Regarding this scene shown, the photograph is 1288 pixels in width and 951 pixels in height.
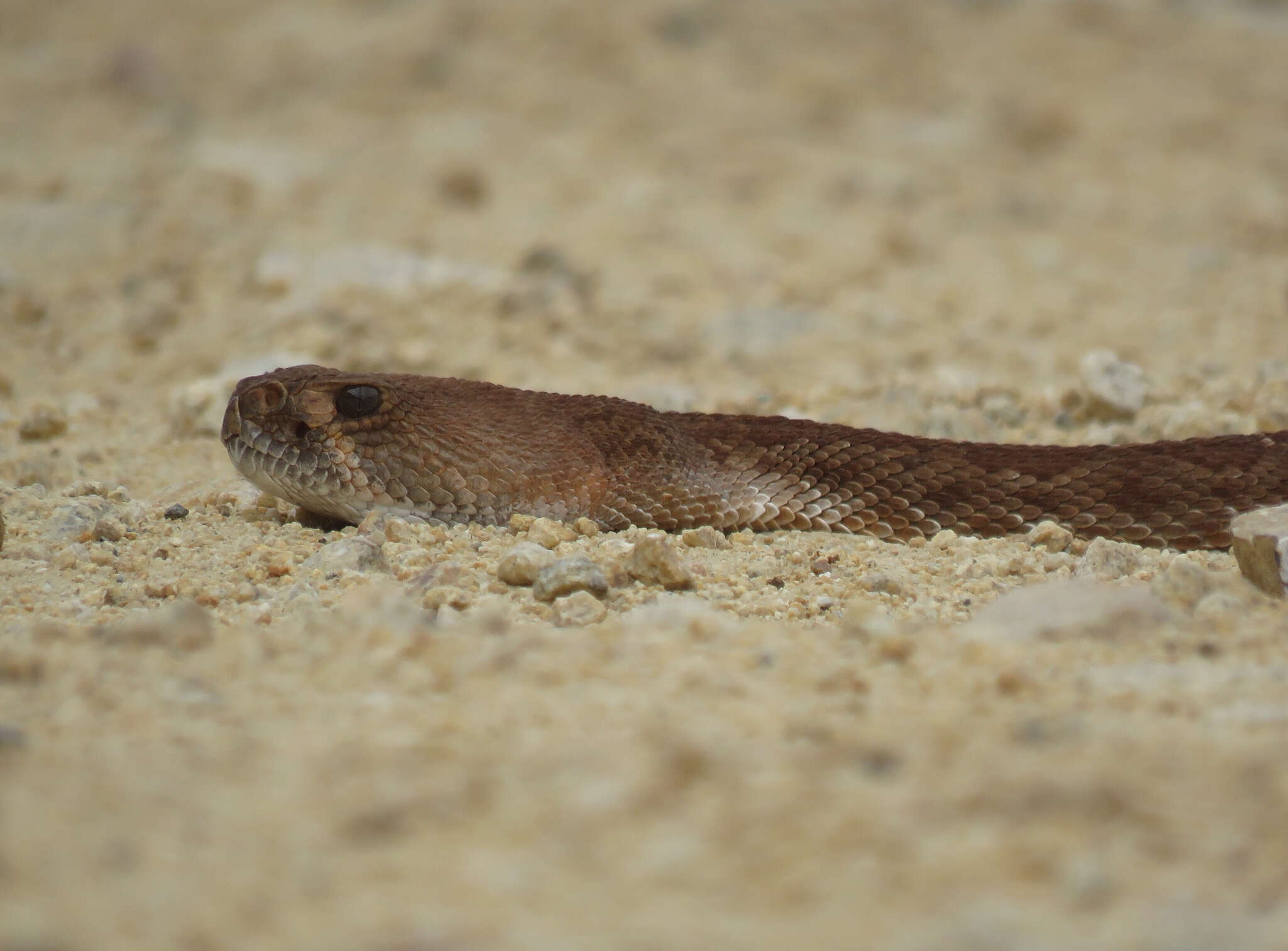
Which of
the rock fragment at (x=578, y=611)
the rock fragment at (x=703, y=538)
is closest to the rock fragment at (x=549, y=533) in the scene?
the rock fragment at (x=703, y=538)

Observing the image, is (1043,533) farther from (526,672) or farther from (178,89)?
(178,89)

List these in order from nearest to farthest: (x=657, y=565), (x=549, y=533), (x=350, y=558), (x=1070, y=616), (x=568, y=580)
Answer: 1. (x=1070, y=616)
2. (x=568, y=580)
3. (x=657, y=565)
4. (x=350, y=558)
5. (x=549, y=533)

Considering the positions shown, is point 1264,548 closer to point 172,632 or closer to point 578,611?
point 578,611

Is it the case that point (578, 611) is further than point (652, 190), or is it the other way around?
point (652, 190)

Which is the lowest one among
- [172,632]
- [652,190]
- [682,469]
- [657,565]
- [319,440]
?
[172,632]

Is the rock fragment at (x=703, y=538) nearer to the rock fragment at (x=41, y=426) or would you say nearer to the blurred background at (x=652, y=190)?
the blurred background at (x=652, y=190)

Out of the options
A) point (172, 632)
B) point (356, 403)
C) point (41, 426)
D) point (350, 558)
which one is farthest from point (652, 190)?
point (172, 632)

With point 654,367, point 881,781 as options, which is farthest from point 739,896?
point 654,367

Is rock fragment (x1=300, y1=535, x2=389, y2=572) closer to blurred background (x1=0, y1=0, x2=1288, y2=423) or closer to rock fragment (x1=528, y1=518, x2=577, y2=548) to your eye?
rock fragment (x1=528, y1=518, x2=577, y2=548)
